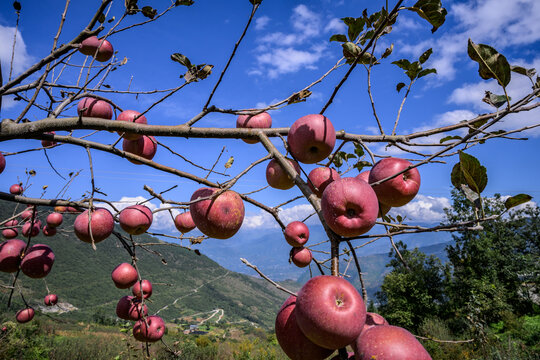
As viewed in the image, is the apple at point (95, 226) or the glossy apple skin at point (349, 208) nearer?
the glossy apple skin at point (349, 208)

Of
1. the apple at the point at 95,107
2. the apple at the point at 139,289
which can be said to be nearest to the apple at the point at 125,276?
the apple at the point at 139,289

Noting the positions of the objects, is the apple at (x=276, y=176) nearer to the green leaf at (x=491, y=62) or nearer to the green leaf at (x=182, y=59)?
the green leaf at (x=182, y=59)

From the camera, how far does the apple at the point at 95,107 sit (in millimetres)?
2326

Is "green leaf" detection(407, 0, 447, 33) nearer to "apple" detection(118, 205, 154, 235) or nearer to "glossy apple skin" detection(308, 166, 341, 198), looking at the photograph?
"glossy apple skin" detection(308, 166, 341, 198)

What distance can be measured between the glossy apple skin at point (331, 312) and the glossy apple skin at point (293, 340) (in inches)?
4.8

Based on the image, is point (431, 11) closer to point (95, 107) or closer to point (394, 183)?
point (394, 183)

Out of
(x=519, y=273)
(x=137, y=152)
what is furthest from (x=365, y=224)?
(x=519, y=273)

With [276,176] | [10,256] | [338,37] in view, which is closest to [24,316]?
[10,256]

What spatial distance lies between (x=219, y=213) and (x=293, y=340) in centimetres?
58

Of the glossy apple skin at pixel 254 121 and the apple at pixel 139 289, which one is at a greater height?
the glossy apple skin at pixel 254 121

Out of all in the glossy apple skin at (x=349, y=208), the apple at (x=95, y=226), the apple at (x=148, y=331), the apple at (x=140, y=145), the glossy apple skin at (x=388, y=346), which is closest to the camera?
the glossy apple skin at (x=388, y=346)

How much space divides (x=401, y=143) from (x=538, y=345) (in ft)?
62.5

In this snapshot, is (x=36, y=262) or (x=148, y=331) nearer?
(x=36, y=262)

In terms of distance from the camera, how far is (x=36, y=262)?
250 centimetres
